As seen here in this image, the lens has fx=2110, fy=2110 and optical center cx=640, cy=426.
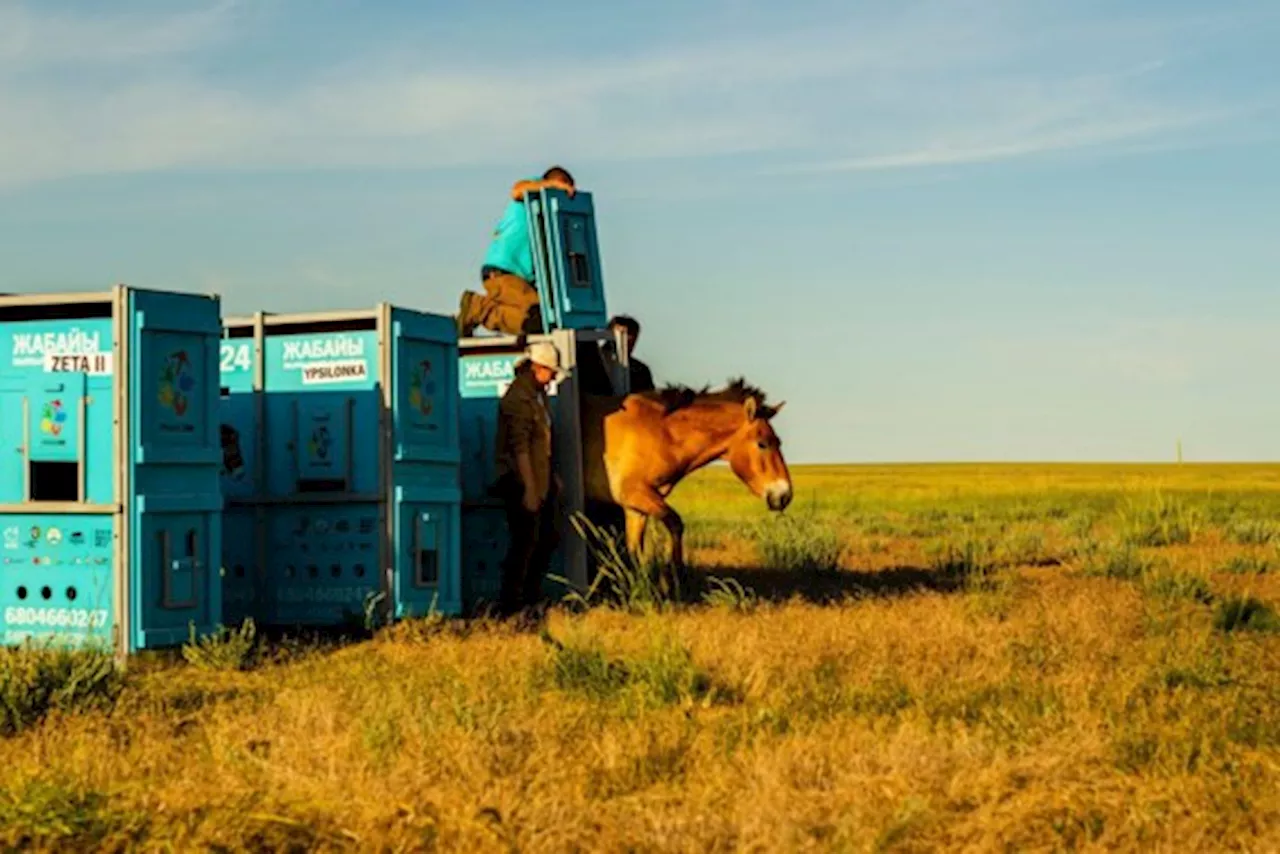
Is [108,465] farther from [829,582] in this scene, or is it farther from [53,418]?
[829,582]

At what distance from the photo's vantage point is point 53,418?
1330 centimetres

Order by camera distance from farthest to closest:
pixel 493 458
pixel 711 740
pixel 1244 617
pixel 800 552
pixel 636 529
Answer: pixel 800 552 < pixel 636 529 < pixel 493 458 < pixel 1244 617 < pixel 711 740

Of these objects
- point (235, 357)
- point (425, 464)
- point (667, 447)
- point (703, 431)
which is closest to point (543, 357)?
point (425, 464)

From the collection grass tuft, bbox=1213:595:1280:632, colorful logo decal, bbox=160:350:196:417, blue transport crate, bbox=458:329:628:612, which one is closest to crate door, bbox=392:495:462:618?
blue transport crate, bbox=458:329:628:612

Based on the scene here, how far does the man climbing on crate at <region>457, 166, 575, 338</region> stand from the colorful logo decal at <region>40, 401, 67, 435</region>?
5238 millimetres

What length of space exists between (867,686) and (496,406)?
650cm

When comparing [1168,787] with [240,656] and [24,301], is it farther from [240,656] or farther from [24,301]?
[24,301]

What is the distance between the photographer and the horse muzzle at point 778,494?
1783 cm

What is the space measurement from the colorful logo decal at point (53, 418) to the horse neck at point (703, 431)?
6.08 meters

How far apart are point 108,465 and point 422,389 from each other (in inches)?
109

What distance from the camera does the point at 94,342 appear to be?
13141 mm

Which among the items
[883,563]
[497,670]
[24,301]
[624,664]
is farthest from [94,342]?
[883,563]

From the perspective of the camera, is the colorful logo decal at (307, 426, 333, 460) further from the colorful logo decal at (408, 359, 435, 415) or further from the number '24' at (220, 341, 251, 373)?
the number '24' at (220, 341, 251, 373)

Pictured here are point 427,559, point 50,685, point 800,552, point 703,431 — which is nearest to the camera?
point 50,685
